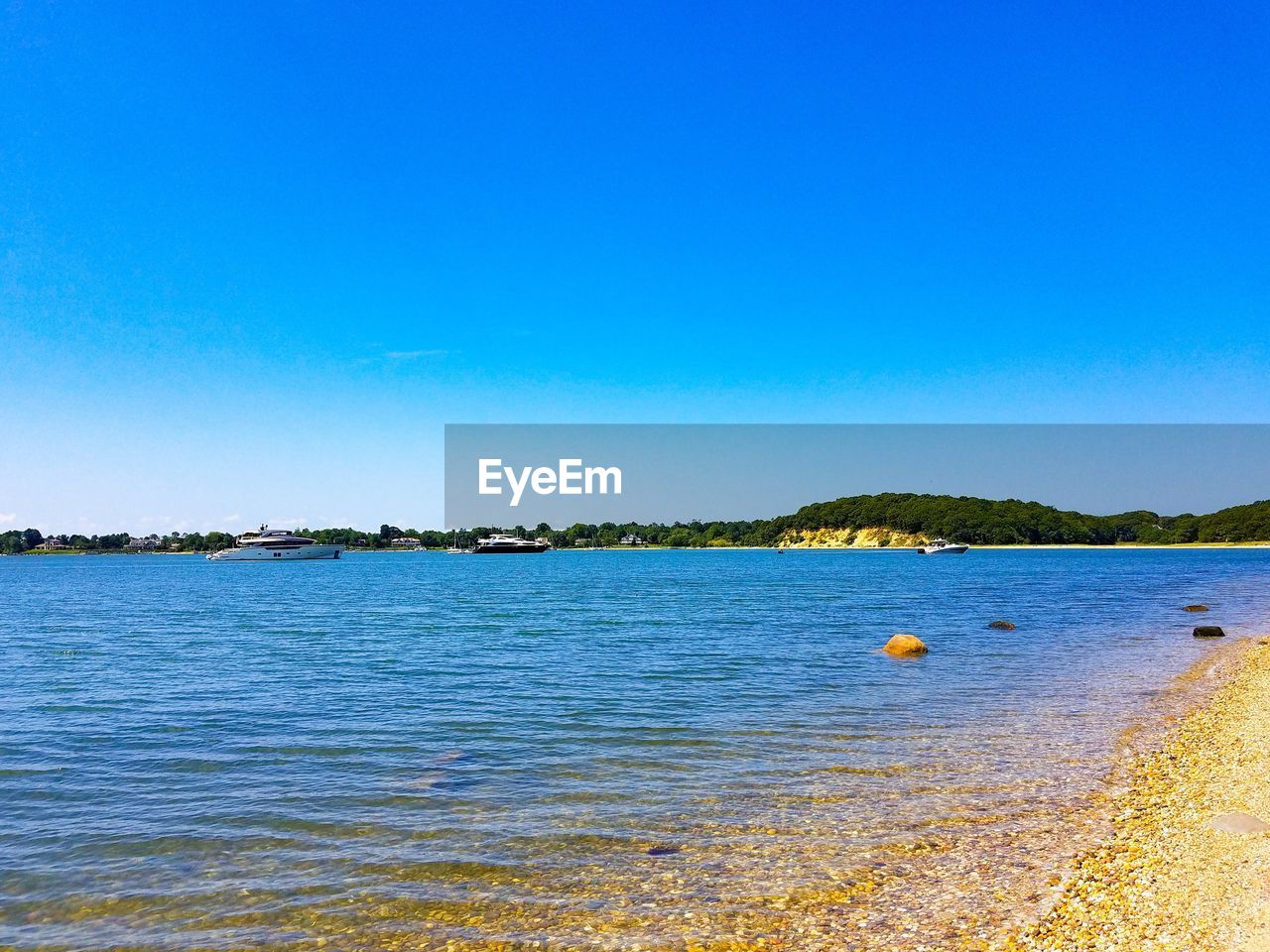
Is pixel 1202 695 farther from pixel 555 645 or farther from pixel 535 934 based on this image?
pixel 555 645

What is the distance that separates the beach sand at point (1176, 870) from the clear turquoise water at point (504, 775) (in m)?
1.46

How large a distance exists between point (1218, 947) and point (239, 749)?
18.2 metres

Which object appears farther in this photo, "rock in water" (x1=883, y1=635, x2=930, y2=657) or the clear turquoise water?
"rock in water" (x1=883, y1=635, x2=930, y2=657)

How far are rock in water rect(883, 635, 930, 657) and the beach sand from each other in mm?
16073

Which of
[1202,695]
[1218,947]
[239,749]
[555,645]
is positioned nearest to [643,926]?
[1218,947]

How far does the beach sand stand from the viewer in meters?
8.42

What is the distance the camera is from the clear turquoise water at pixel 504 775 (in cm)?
1025

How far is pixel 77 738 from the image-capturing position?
1962 cm

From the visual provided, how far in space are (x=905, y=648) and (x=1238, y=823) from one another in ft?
72.5

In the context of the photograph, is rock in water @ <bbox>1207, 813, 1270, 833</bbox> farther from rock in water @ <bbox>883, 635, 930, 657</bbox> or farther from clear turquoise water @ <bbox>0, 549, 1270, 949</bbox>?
rock in water @ <bbox>883, 635, 930, 657</bbox>

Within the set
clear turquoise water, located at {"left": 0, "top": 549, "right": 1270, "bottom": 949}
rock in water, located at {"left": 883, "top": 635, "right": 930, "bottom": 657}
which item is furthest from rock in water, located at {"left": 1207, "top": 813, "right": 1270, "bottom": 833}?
rock in water, located at {"left": 883, "top": 635, "right": 930, "bottom": 657}

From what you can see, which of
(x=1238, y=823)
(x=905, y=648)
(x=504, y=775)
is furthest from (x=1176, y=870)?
(x=905, y=648)

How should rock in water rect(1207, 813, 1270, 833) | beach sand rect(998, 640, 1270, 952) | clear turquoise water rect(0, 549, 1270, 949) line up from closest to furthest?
beach sand rect(998, 640, 1270, 952) < clear turquoise water rect(0, 549, 1270, 949) < rock in water rect(1207, 813, 1270, 833)

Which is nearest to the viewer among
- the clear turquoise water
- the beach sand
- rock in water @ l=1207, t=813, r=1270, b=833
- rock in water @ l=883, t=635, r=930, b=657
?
the beach sand
